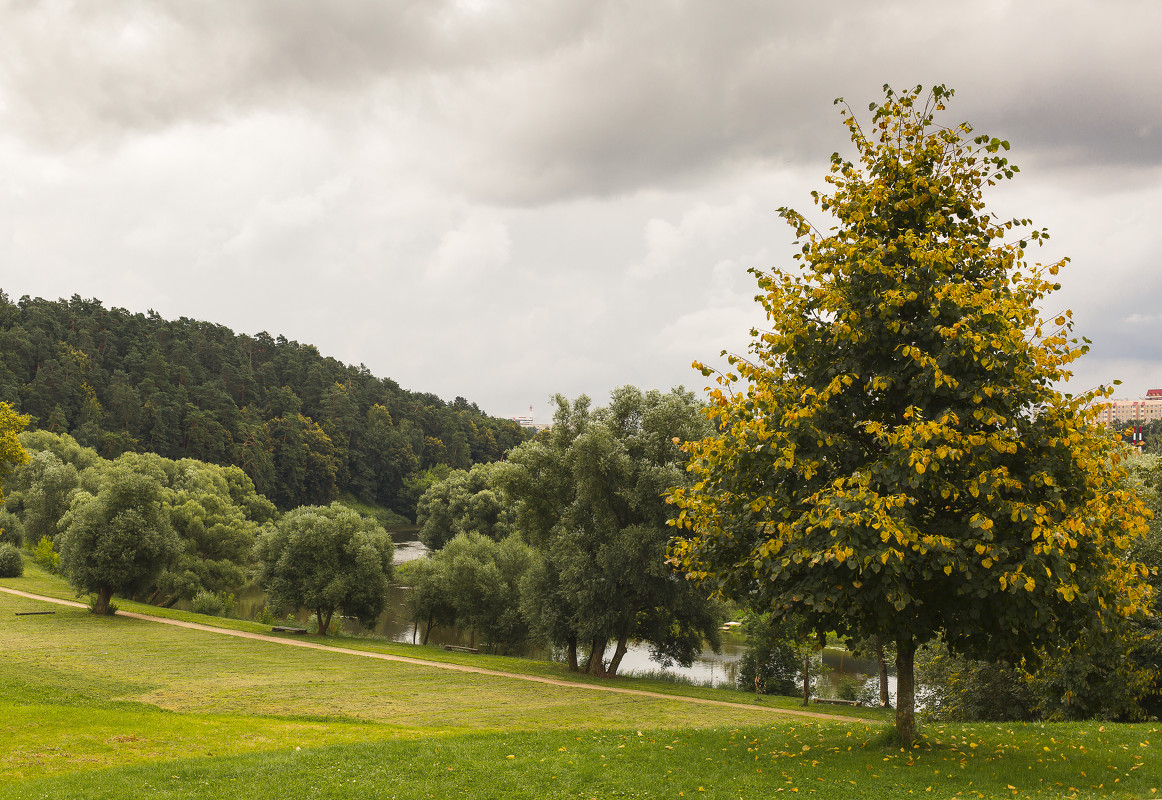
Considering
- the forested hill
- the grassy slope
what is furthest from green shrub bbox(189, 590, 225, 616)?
the forested hill

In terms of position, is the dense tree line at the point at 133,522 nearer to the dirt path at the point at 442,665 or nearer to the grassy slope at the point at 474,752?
the dirt path at the point at 442,665

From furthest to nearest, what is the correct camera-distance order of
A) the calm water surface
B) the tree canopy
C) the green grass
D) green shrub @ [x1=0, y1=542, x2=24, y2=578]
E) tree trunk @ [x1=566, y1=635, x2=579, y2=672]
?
green shrub @ [x1=0, y1=542, x2=24, y2=578] → the calm water surface → tree trunk @ [x1=566, y1=635, x2=579, y2=672] → the green grass → the tree canopy

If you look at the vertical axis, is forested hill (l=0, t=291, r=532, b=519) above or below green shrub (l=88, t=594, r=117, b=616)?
above

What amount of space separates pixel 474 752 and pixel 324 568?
105 feet

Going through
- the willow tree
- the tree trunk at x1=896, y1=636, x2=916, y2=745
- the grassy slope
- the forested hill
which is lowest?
the grassy slope

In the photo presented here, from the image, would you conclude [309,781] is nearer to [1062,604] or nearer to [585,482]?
[1062,604]

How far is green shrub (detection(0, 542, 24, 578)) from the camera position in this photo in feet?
156

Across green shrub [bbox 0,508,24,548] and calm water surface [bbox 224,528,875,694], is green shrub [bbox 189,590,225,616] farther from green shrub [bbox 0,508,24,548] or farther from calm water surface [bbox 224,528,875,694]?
green shrub [bbox 0,508,24,548]

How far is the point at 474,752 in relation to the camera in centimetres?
1169

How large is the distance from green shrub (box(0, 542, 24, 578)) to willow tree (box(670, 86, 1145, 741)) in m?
52.8

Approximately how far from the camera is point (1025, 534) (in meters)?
8.95

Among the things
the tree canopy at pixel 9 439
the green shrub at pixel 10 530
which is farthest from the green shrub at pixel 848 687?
the green shrub at pixel 10 530

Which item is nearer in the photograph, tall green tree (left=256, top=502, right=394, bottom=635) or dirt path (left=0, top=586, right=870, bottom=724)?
dirt path (left=0, top=586, right=870, bottom=724)

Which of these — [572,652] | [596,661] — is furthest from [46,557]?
[596,661]
